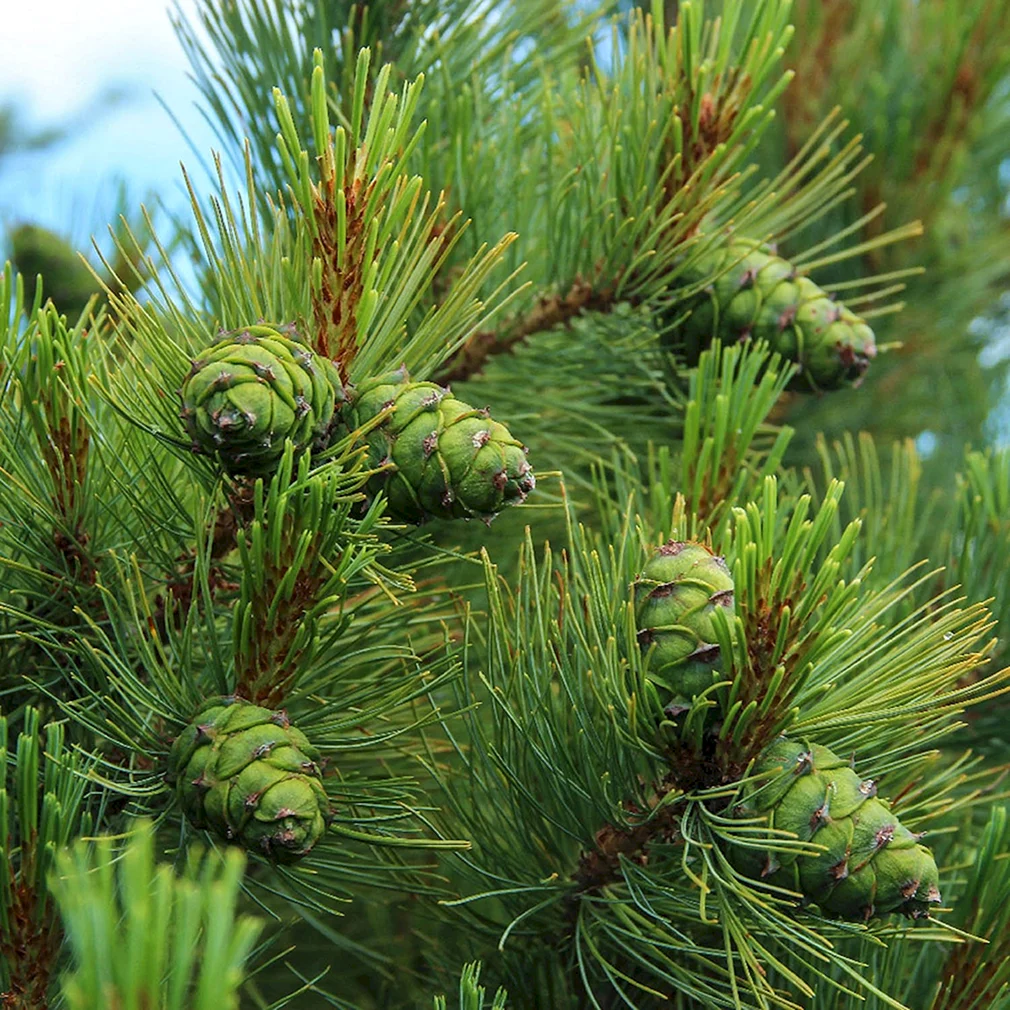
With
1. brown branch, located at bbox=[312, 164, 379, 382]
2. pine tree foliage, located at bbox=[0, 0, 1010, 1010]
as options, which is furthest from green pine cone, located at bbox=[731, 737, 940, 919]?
brown branch, located at bbox=[312, 164, 379, 382]

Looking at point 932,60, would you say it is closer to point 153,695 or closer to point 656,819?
point 656,819

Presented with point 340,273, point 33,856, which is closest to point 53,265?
point 340,273

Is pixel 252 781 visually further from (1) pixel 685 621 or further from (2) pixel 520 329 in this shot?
(2) pixel 520 329

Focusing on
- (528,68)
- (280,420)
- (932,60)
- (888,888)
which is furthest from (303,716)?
(932,60)

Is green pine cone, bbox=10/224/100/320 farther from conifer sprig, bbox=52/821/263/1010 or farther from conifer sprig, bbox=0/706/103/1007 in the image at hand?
conifer sprig, bbox=52/821/263/1010

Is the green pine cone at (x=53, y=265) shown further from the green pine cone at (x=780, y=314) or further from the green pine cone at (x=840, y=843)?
the green pine cone at (x=840, y=843)

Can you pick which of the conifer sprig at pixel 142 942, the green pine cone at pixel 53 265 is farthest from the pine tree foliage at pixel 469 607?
the green pine cone at pixel 53 265

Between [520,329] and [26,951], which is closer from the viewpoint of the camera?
[26,951]
